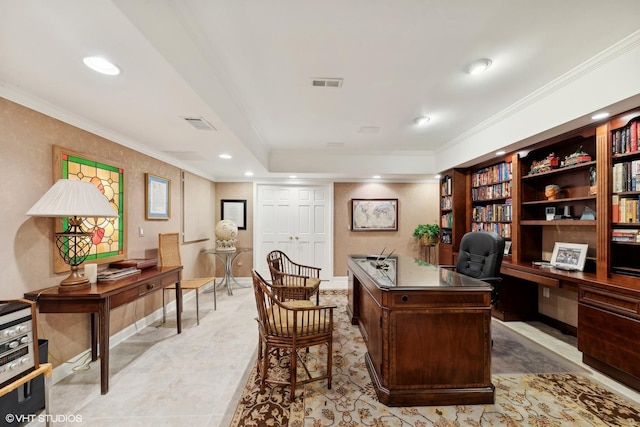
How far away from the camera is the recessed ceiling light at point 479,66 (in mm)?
2236

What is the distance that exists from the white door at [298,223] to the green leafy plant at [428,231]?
1.87 metres

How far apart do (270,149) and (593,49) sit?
4078mm

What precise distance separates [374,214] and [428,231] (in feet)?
3.69

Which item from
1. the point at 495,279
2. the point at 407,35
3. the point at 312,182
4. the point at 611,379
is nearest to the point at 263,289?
the point at 407,35

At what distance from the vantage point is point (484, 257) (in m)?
3.00

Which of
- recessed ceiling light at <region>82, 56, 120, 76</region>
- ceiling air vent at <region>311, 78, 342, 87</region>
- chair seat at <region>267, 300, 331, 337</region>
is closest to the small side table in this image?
chair seat at <region>267, 300, 331, 337</region>

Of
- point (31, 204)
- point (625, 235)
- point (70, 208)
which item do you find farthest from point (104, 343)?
point (625, 235)

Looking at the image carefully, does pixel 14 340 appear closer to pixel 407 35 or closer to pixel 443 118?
pixel 407 35

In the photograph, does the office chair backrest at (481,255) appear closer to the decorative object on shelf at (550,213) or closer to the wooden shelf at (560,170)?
the decorative object on shelf at (550,213)

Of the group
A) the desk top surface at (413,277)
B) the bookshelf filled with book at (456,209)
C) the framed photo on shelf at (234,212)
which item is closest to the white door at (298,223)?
the framed photo on shelf at (234,212)

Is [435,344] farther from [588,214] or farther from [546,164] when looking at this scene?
[546,164]

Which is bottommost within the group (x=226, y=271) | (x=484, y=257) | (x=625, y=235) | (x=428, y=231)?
(x=226, y=271)

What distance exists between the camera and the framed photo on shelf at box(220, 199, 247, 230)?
588 cm

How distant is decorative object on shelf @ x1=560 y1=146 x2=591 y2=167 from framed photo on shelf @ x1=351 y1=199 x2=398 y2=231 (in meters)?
3.09
